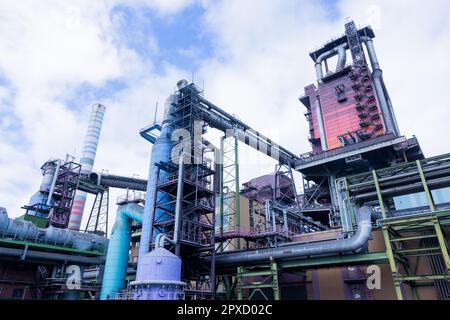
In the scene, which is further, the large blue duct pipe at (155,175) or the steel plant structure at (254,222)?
the large blue duct pipe at (155,175)

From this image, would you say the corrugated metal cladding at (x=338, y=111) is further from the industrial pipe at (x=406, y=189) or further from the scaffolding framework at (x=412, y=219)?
the industrial pipe at (x=406, y=189)

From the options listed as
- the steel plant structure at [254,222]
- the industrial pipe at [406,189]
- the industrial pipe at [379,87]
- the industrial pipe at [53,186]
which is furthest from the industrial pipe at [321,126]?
the industrial pipe at [53,186]

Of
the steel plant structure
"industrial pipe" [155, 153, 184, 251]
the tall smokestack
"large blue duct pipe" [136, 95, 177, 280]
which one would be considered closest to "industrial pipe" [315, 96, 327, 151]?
the steel plant structure

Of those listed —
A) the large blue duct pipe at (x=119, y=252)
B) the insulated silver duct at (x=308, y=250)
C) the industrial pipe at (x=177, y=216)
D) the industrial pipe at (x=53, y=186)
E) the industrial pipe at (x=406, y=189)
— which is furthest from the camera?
the industrial pipe at (x=53, y=186)

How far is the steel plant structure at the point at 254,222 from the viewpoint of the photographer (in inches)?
765

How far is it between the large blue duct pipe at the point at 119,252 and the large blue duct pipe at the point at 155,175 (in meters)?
1.70

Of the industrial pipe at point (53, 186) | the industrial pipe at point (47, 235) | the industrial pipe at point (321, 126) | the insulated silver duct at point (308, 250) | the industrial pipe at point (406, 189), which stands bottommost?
the insulated silver duct at point (308, 250)

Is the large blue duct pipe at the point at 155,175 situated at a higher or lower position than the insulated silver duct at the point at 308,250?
higher

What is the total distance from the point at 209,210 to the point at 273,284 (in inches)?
314

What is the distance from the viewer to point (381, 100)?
3891 cm

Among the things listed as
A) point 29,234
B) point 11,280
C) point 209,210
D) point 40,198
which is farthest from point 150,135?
point 40,198

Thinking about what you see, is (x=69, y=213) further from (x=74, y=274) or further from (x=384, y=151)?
(x=384, y=151)

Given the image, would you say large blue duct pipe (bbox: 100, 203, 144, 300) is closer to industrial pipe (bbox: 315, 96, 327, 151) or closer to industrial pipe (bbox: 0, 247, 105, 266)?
industrial pipe (bbox: 0, 247, 105, 266)

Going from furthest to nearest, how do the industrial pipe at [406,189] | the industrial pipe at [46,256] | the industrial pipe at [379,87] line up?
1. the industrial pipe at [379,87]
2. the industrial pipe at [46,256]
3. the industrial pipe at [406,189]
